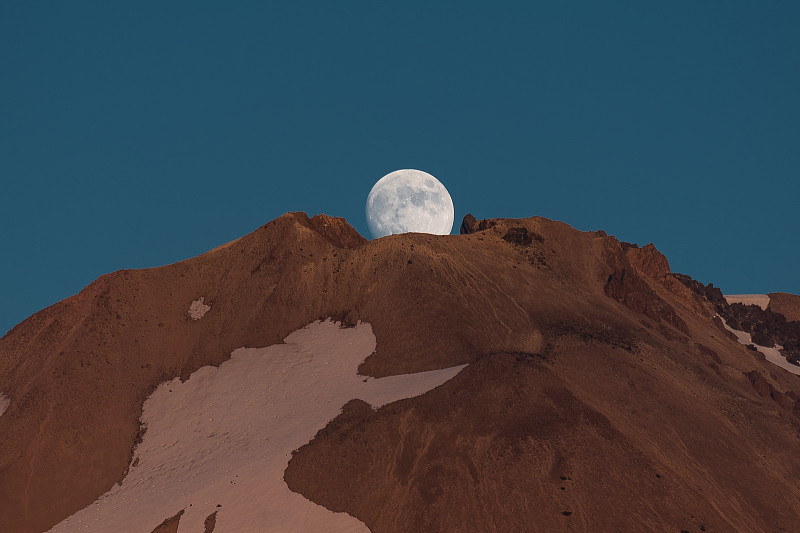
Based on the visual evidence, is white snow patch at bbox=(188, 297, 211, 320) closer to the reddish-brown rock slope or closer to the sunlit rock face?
the sunlit rock face

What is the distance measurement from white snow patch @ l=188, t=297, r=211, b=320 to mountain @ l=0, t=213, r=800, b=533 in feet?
0.58

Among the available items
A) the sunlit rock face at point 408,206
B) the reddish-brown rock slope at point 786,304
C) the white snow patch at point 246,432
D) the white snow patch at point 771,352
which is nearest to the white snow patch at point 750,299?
the reddish-brown rock slope at point 786,304

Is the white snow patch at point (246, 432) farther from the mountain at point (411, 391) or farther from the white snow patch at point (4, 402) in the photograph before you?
the white snow patch at point (4, 402)

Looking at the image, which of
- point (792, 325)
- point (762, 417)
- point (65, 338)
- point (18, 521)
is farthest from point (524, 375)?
point (792, 325)

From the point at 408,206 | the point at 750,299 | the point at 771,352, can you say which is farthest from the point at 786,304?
the point at 408,206

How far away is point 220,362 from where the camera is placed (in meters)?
70.6

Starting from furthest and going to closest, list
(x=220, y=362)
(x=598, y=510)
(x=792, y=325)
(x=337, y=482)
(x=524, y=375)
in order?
(x=792, y=325) < (x=220, y=362) < (x=524, y=375) < (x=337, y=482) < (x=598, y=510)

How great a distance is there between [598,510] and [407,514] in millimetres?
9842

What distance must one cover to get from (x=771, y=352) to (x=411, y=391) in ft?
225

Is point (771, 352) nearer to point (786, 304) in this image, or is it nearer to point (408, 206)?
point (786, 304)

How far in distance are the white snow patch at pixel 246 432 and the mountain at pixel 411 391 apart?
208 mm

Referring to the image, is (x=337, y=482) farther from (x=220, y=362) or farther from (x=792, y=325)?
(x=792, y=325)

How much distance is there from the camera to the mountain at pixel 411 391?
5222cm

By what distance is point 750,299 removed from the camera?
454ft
